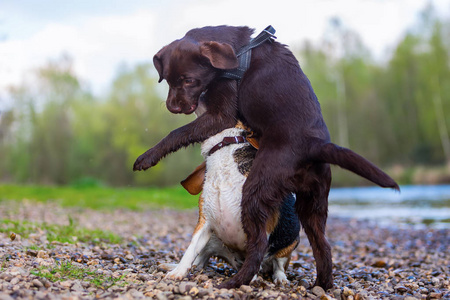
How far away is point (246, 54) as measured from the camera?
3.73 meters

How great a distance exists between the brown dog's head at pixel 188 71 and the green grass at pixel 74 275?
57.6 inches

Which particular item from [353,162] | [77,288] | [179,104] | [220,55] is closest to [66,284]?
[77,288]

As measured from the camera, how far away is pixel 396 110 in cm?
3841

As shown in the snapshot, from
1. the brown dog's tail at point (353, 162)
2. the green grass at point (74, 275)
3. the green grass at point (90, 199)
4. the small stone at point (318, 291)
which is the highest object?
the brown dog's tail at point (353, 162)

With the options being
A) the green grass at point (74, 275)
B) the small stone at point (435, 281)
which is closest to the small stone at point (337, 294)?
the small stone at point (435, 281)

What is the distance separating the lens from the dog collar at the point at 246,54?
371cm

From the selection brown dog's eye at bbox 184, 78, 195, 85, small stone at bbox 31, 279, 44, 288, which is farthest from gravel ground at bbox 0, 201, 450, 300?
brown dog's eye at bbox 184, 78, 195, 85

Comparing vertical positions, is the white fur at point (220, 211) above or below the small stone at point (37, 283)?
above

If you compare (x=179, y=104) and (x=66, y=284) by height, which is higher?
(x=179, y=104)

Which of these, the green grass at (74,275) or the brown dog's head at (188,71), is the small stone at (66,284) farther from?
the brown dog's head at (188,71)

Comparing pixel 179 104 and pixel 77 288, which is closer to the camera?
pixel 77 288

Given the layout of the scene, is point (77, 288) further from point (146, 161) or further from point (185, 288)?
point (146, 161)

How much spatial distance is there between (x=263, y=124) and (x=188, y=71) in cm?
78

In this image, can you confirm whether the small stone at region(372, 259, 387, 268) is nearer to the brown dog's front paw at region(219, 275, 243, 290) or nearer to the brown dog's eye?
the brown dog's front paw at region(219, 275, 243, 290)
